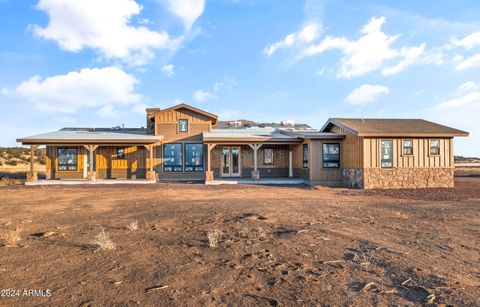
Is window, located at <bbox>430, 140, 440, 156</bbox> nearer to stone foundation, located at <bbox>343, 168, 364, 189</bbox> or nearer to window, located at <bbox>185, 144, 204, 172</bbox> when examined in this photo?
stone foundation, located at <bbox>343, 168, 364, 189</bbox>

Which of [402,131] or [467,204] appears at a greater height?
[402,131]

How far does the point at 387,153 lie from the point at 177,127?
46.7 feet

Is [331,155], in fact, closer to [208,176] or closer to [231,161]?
[231,161]

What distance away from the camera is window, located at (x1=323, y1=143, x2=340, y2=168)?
65.4 feet

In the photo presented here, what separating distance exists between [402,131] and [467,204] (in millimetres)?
7113

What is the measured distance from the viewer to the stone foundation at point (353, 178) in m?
18.1

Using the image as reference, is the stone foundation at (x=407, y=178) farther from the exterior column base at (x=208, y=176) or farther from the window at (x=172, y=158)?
the window at (x=172, y=158)

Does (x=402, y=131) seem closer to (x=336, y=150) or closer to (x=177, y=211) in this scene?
(x=336, y=150)

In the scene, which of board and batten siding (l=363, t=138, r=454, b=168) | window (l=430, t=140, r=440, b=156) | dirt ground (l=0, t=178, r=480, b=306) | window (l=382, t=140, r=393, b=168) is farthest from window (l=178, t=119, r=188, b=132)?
window (l=430, t=140, r=440, b=156)

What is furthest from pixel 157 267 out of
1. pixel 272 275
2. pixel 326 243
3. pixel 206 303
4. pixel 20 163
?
pixel 20 163

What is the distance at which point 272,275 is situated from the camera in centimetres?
474

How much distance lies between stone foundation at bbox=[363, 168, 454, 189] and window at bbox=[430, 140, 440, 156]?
0.95m

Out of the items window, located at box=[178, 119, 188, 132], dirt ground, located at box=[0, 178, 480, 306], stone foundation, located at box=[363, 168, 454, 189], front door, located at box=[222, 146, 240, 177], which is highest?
window, located at box=[178, 119, 188, 132]

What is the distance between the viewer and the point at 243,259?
542cm
